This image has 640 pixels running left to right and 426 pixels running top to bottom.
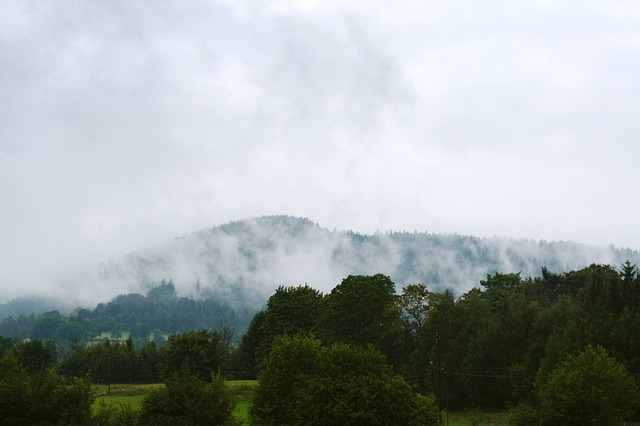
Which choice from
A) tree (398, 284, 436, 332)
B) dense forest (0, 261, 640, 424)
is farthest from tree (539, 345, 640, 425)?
tree (398, 284, 436, 332)

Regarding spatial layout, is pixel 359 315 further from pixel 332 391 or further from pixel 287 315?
pixel 332 391

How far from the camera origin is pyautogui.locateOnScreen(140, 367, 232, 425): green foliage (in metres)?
49.1

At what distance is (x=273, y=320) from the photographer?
322 ft

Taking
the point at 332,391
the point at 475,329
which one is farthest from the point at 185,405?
the point at 475,329

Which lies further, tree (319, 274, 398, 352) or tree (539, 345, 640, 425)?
tree (319, 274, 398, 352)

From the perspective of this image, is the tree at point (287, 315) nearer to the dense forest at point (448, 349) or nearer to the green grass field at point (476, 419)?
the dense forest at point (448, 349)

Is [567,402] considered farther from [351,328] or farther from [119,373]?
[119,373]

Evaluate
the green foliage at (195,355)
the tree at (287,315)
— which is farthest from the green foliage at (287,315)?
the green foliage at (195,355)

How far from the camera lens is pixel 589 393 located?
169ft

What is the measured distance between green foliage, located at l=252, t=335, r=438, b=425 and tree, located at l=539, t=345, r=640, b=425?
972cm

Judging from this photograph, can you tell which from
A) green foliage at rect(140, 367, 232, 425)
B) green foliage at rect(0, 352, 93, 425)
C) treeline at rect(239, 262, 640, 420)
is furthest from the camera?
treeline at rect(239, 262, 640, 420)

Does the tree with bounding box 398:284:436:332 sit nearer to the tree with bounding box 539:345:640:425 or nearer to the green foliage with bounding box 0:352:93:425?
the tree with bounding box 539:345:640:425

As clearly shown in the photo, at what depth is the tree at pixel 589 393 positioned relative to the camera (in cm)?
5131

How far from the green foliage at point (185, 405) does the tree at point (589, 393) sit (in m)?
25.1
